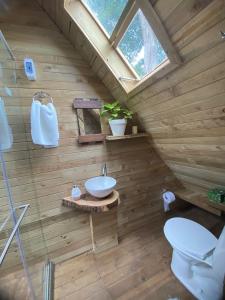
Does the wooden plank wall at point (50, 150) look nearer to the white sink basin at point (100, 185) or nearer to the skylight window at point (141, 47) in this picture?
the white sink basin at point (100, 185)

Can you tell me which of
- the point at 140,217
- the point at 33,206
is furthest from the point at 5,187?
the point at 140,217

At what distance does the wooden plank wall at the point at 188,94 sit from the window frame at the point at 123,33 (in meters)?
0.04

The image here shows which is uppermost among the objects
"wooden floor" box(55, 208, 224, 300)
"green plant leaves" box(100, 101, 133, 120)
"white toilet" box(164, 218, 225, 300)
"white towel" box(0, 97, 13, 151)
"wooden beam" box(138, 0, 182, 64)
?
"wooden beam" box(138, 0, 182, 64)

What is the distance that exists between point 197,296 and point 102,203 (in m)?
1.16

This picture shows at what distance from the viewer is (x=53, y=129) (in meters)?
1.54

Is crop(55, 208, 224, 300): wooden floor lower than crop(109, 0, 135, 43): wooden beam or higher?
Answer: lower

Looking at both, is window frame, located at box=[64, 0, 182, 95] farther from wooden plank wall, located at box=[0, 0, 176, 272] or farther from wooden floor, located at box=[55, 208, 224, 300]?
wooden floor, located at box=[55, 208, 224, 300]

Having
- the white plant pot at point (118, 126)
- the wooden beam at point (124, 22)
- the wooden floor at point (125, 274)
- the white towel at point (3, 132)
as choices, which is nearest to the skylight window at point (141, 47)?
the wooden beam at point (124, 22)

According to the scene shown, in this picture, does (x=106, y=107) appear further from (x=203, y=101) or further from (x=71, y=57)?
(x=203, y=101)

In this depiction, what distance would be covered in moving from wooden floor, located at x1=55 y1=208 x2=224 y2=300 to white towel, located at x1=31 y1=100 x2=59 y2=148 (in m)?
1.41

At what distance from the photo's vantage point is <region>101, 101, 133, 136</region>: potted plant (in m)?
1.83

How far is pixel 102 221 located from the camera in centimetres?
199

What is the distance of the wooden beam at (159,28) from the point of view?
3.12 feet

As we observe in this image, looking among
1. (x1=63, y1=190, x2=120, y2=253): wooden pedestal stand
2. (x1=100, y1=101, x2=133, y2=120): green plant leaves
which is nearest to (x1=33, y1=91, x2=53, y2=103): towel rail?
(x1=100, y1=101, x2=133, y2=120): green plant leaves
